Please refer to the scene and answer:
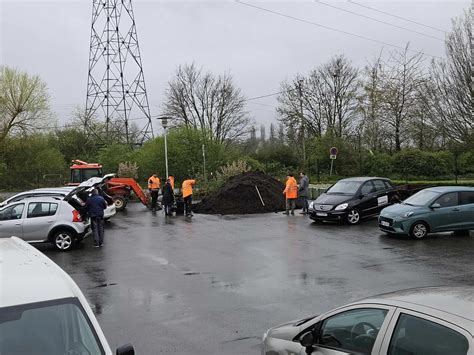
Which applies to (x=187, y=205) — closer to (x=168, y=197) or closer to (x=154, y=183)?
(x=168, y=197)

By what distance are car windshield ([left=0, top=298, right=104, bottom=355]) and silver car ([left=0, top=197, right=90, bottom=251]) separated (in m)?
11.3

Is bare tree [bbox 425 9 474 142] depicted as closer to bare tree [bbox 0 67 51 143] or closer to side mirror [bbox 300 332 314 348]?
side mirror [bbox 300 332 314 348]

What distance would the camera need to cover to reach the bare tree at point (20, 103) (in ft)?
136

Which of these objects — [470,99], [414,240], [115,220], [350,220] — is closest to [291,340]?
[414,240]

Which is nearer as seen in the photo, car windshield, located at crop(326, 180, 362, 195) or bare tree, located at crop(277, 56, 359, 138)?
car windshield, located at crop(326, 180, 362, 195)

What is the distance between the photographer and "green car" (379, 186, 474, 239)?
48.3 feet

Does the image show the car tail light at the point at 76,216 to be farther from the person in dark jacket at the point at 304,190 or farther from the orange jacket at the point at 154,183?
the person in dark jacket at the point at 304,190

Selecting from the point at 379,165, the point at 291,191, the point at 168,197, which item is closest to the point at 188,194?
the point at 168,197

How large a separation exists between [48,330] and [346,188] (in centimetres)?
1714

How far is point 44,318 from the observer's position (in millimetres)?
3258

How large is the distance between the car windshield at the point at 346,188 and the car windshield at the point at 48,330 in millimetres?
16469

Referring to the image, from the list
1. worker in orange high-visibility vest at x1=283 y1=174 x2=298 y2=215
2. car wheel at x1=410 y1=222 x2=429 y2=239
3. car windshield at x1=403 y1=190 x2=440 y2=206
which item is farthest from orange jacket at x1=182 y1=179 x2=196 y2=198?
car wheel at x1=410 y1=222 x2=429 y2=239

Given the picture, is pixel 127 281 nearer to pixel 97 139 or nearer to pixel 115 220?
pixel 115 220

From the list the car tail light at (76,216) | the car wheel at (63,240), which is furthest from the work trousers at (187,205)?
the car wheel at (63,240)
